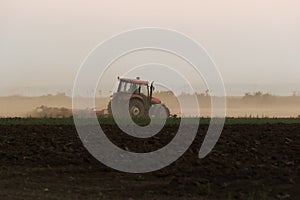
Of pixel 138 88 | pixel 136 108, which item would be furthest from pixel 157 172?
pixel 138 88

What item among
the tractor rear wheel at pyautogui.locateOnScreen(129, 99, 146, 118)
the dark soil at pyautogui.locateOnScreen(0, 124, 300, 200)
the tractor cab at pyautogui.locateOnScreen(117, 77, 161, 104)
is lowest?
the dark soil at pyautogui.locateOnScreen(0, 124, 300, 200)

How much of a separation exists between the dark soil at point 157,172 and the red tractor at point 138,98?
288 inches

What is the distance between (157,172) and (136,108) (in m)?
12.4

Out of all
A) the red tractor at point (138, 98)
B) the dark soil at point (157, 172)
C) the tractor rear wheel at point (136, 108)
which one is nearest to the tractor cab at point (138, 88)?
the red tractor at point (138, 98)

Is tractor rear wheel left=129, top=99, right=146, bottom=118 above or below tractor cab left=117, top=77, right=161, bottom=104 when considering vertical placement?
below

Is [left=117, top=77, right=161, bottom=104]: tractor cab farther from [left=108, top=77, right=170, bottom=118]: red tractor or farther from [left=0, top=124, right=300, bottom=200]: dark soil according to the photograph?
[left=0, top=124, right=300, bottom=200]: dark soil

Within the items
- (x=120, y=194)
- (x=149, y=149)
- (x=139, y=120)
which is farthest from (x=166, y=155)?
(x=139, y=120)

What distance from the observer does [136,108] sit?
1102 inches

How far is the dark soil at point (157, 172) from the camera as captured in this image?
13.9 meters

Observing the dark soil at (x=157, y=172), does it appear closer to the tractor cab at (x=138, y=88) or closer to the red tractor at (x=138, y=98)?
the red tractor at (x=138, y=98)

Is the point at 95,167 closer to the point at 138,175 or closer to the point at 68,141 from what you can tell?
the point at 138,175

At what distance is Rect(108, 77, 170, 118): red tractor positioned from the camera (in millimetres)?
27844

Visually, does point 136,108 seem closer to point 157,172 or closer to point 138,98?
point 138,98

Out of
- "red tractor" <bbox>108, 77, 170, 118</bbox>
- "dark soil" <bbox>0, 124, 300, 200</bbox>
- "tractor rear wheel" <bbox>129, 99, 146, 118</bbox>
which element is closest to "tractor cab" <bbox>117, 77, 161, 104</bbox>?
"red tractor" <bbox>108, 77, 170, 118</bbox>
